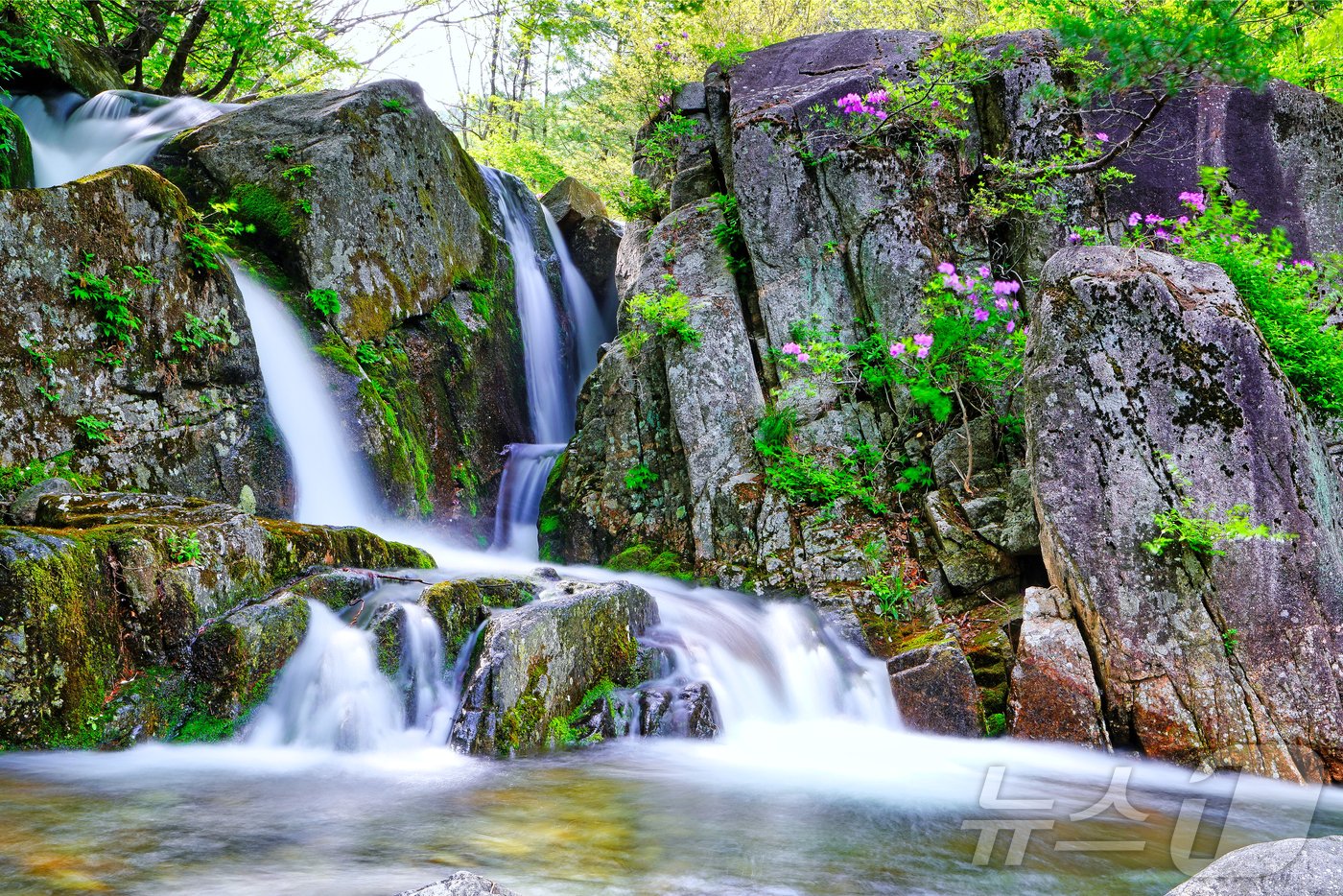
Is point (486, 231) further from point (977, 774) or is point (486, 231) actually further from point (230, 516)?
point (977, 774)

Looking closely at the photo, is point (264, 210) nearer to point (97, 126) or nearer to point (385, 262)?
point (385, 262)

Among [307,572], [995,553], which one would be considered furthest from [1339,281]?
[307,572]

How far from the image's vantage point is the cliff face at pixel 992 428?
532cm

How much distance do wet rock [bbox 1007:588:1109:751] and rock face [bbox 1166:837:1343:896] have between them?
361 cm

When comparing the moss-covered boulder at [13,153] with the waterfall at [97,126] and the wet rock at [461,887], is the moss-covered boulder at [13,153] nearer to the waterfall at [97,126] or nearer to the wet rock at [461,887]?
the waterfall at [97,126]

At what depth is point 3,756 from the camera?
160 inches

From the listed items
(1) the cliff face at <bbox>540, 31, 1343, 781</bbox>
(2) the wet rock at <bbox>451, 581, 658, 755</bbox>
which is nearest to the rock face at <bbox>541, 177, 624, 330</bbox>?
(1) the cliff face at <bbox>540, 31, 1343, 781</bbox>

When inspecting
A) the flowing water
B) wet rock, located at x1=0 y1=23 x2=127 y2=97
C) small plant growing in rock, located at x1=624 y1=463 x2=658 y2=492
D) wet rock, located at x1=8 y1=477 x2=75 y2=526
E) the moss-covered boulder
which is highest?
wet rock, located at x1=0 y1=23 x2=127 y2=97

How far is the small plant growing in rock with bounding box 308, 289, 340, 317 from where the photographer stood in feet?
29.7

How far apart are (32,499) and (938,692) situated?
6.51 meters

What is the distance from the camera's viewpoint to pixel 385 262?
9.92 metres

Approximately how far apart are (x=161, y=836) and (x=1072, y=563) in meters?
5.64

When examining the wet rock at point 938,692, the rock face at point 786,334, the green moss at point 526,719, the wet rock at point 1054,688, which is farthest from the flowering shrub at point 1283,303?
the green moss at point 526,719

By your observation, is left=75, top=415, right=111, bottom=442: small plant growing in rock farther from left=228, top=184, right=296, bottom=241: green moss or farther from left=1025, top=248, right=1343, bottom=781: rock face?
left=1025, top=248, right=1343, bottom=781: rock face
